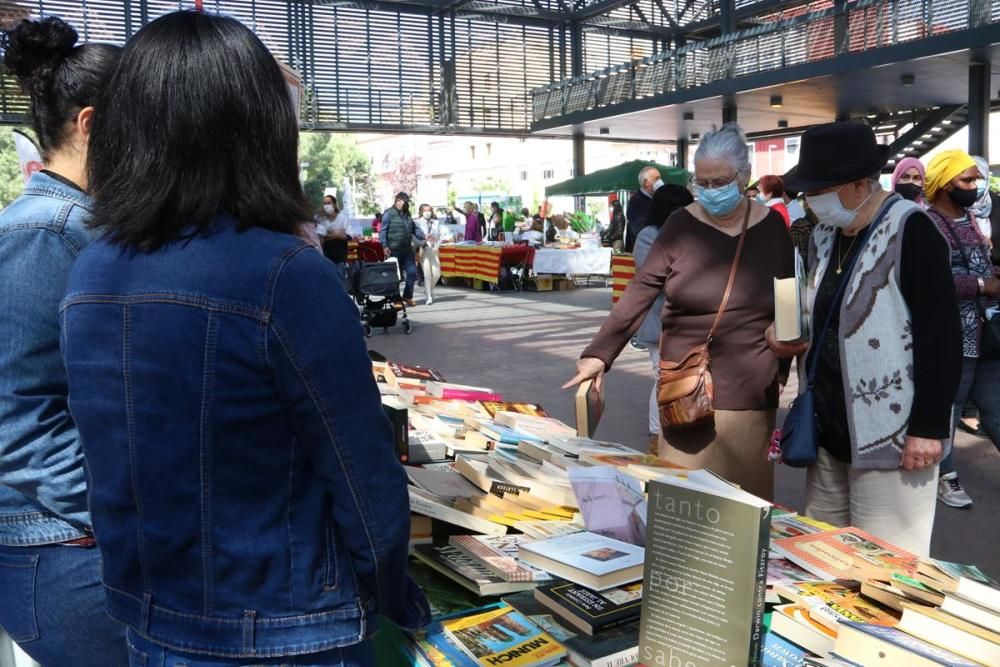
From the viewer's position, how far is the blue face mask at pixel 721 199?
3.02 metres

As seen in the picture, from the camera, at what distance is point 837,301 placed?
2.53 metres

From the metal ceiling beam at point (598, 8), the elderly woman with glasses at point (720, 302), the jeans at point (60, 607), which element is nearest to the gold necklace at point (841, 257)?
the elderly woman with glasses at point (720, 302)

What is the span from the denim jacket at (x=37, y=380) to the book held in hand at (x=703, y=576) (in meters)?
0.96

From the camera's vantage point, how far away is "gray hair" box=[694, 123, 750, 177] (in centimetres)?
305

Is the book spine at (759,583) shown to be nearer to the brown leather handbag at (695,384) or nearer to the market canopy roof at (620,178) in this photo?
the brown leather handbag at (695,384)

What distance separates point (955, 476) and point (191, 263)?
462cm

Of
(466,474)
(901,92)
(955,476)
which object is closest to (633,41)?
(901,92)

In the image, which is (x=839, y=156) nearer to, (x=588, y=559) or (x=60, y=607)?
(x=588, y=559)

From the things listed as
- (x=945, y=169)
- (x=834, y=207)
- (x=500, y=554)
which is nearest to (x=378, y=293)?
(x=945, y=169)

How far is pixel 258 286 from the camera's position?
110cm

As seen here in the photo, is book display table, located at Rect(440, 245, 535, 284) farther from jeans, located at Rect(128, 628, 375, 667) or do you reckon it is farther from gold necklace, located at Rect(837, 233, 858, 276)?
jeans, located at Rect(128, 628, 375, 667)

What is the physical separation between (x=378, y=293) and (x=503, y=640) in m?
9.58

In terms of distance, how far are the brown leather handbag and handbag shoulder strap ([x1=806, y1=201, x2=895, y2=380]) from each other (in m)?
0.41

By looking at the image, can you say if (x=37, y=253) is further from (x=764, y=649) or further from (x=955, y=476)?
(x=955, y=476)
